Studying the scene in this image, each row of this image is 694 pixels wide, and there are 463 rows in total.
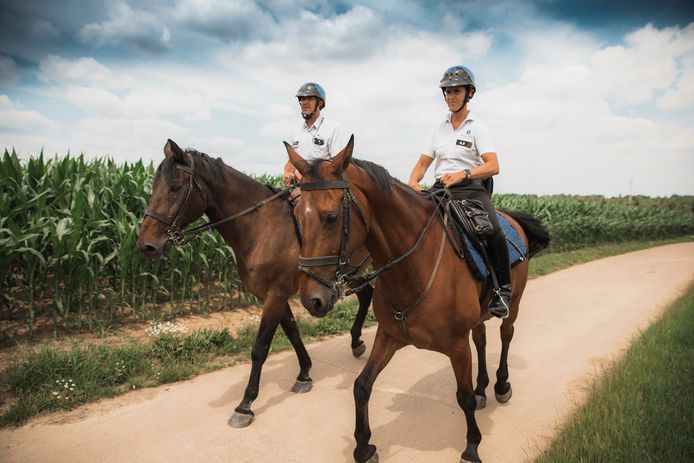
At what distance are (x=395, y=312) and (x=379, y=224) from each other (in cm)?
72

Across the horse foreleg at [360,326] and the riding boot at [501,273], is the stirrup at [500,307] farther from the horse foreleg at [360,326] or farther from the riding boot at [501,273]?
the horse foreleg at [360,326]

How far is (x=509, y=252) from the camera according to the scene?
4.16 metres

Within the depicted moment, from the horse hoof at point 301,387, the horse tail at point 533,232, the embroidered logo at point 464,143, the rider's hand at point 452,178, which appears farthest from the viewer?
the horse tail at point 533,232

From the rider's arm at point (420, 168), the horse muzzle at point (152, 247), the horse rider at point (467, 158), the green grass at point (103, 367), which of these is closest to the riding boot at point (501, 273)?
the horse rider at point (467, 158)

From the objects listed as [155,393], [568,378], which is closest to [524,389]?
[568,378]

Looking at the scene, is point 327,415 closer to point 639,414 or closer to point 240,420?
point 240,420

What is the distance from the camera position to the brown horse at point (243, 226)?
3.90 meters

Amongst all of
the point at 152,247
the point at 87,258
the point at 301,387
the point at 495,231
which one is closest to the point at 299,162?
the point at 495,231

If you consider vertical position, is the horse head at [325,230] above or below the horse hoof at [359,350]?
above

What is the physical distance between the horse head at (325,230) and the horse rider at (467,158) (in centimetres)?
139

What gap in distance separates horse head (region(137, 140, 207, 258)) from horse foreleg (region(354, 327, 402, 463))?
2.20 meters

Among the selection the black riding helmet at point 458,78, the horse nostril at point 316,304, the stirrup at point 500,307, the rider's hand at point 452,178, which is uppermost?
the black riding helmet at point 458,78

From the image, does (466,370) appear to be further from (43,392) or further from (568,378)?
(43,392)

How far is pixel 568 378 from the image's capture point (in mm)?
5000
